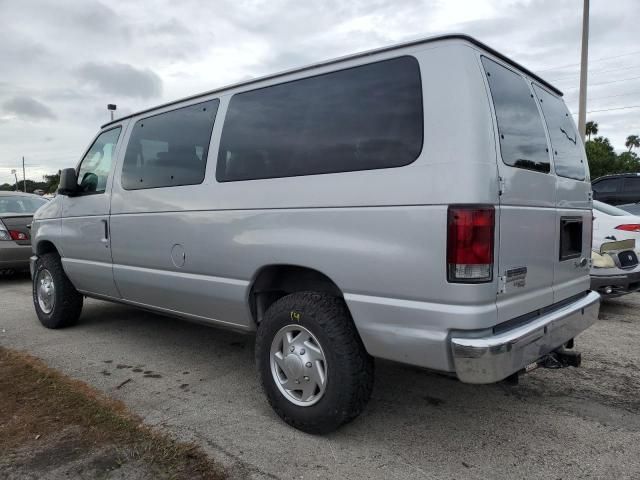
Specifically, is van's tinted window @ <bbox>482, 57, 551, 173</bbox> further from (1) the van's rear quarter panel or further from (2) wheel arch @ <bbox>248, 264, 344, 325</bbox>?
(2) wheel arch @ <bbox>248, 264, 344, 325</bbox>

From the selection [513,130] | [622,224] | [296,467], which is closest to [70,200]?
[296,467]

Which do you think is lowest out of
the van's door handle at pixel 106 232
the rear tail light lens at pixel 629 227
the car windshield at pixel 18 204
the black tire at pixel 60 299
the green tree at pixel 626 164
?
the black tire at pixel 60 299

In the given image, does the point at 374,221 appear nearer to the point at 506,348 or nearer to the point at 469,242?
the point at 469,242

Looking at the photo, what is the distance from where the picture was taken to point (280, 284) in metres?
3.42

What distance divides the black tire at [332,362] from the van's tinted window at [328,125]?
30.3 inches

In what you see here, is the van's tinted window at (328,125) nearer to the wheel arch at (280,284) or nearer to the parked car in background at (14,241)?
the wheel arch at (280,284)

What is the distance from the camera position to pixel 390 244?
264 centimetres

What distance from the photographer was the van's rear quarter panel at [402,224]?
8.17 feet

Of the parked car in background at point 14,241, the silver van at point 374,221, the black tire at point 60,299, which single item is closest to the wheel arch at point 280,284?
the silver van at point 374,221

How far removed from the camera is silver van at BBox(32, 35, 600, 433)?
2.51 metres

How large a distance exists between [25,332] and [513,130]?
5073 millimetres

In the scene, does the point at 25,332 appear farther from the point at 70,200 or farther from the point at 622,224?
the point at 622,224

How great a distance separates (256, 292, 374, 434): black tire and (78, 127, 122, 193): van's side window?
99.1 inches

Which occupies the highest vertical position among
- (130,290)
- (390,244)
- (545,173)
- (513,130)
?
(513,130)
